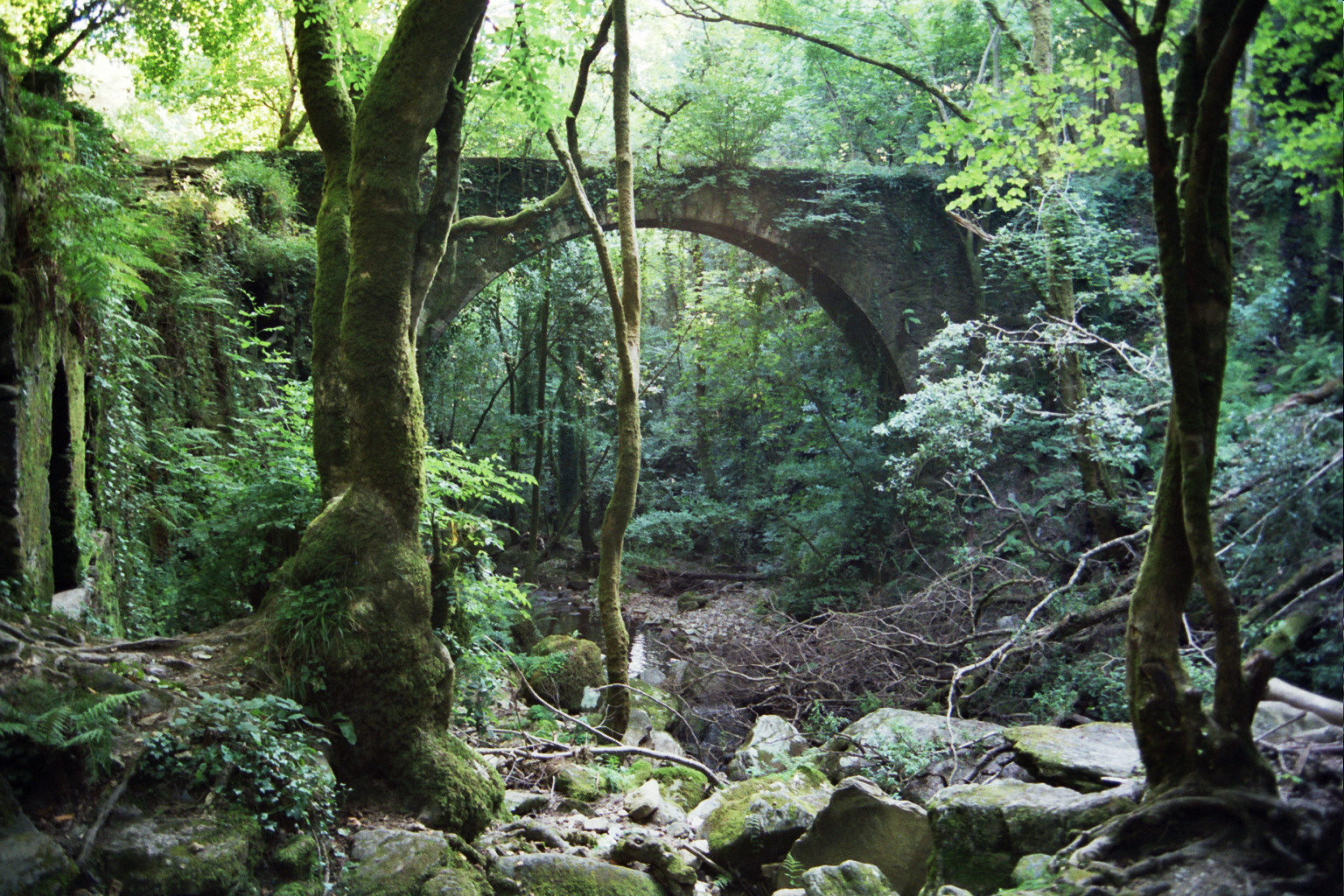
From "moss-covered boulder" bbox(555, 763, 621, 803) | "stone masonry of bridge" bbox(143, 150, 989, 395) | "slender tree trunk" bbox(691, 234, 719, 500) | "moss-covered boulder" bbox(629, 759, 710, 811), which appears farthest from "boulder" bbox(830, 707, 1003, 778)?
"slender tree trunk" bbox(691, 234, 719, 500)

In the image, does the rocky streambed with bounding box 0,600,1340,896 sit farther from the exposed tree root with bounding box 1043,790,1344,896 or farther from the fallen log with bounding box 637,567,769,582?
the fallen log with bounding box 637,567,769,582

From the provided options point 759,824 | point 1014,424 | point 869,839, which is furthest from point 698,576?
point 869,839

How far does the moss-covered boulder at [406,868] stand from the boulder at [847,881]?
55.1 inches

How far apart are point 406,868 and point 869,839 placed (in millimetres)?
2235

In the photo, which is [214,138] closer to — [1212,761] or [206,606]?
[206,606]

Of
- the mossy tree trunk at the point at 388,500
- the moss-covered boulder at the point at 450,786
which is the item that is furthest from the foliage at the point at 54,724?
the moss-covered boulder at the point at 450,786

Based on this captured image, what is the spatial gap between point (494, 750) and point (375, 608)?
178 cm

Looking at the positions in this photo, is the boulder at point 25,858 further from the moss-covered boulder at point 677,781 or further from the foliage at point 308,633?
the moss-covered boulder at point 677,781

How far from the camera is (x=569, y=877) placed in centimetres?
365

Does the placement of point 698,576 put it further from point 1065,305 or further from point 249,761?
point 249,761

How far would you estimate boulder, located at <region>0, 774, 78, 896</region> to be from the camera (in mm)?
2408

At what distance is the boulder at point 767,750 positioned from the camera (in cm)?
617

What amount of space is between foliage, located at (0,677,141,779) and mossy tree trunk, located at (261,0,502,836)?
87 cm

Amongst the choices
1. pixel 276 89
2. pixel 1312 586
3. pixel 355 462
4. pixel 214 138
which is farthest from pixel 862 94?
pixel 1312 586
